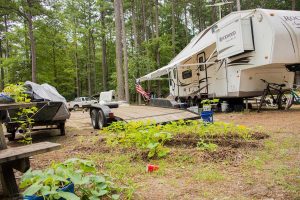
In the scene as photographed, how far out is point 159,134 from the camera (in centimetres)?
475

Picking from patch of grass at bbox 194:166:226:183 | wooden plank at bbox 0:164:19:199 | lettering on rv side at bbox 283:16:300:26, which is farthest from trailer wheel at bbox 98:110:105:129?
lettering on rv side at bbox 283:16:300:26

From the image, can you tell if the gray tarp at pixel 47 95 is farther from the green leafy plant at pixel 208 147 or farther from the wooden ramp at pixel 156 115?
the green leafy plant at pixel 208 147

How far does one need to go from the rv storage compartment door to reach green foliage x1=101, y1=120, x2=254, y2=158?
219 inches

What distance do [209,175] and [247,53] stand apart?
833cm

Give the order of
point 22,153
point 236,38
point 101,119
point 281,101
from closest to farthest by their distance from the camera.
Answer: point 22,153, point 101,119, point 236,38, point 281,101

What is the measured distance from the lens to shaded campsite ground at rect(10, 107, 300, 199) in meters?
3.14

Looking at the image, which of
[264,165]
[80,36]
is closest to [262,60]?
[264,165]

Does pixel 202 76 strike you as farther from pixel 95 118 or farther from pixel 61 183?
pixel 61 183

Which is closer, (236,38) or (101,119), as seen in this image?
(101,119)

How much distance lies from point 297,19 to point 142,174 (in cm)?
932

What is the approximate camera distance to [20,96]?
248 inches

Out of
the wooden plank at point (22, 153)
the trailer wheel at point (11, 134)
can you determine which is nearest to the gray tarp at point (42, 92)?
the trailer wheel at point (11, 134)

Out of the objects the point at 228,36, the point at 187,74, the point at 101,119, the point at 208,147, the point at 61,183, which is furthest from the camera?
the point at 187,74

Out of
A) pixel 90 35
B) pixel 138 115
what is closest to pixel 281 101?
pixel 138 115
